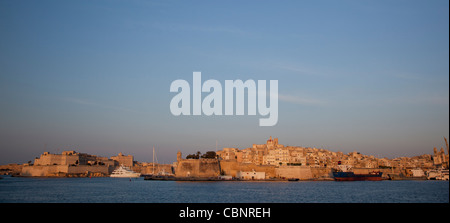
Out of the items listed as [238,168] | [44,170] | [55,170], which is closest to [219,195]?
[238,168]

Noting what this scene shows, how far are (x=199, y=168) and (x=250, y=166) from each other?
9261 mm

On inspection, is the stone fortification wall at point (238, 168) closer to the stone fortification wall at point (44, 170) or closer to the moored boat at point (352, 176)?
the moored boat at point (352, 176)

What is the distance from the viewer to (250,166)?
61.9 meters

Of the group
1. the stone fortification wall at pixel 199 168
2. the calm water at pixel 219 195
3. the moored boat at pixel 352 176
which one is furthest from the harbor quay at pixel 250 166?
the calm water at pixel 219 195

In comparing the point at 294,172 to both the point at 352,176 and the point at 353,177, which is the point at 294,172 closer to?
the point at 352,176

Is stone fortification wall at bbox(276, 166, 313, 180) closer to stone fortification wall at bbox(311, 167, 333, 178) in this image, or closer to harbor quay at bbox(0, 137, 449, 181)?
harbor quay at bbox(0, 137, 449, 181)

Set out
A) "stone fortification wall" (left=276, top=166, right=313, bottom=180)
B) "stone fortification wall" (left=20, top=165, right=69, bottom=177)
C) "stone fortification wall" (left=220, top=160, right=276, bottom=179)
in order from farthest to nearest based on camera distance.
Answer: "stone fortification wall" (left=20, top=165, right=69, bottom=177), "stone fortification wall" (left=276, top=166, right=313, bottom=180), "stone fortification wall" (left=220, top=160, right=276, bottom=179)

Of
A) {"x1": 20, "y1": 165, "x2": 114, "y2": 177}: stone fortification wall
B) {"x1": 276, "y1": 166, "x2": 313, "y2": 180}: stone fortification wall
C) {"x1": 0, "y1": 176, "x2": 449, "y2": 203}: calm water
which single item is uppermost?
{"x1": 0, "y1": 176, "x2": 449, "y2": 203}: calm water

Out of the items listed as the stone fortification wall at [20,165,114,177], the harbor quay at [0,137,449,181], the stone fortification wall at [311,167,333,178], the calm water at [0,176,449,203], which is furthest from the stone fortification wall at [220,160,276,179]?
the stone fortification wall at [20,165,114,177]

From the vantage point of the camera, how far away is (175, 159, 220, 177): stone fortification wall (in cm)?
5775

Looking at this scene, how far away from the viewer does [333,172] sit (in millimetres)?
66375

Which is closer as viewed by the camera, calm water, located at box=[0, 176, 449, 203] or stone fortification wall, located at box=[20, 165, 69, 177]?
calm water, located at box=[0, 176, 449, 203]
